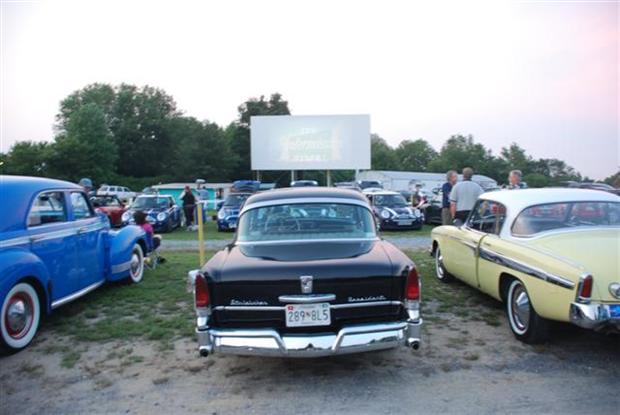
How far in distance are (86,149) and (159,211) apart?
33960 millimetres

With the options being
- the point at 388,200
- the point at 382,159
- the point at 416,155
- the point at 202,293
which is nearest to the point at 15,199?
the point at 202,293

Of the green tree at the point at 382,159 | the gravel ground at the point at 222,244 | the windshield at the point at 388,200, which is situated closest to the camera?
the gravel ground at the point at 222,244

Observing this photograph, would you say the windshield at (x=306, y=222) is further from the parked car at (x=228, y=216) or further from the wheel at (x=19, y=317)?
the parked car at (x=228, y=216)

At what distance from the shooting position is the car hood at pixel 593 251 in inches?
141

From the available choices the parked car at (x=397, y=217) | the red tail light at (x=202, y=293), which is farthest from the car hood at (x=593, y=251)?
the parked car at (x=397, y=217)

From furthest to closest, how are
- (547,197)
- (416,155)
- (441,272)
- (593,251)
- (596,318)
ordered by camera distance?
(416,155)
(441,272)
(547,197)
(593,251)
(596,318)

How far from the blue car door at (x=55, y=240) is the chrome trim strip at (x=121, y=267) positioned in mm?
923

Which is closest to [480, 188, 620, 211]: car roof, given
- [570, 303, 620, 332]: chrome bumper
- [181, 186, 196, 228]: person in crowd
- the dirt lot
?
the dirt lot

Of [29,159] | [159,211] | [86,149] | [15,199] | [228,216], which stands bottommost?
[228,216]

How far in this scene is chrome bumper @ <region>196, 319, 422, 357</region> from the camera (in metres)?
3.39

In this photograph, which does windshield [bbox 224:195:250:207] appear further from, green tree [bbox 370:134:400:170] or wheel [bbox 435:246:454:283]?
green tree [bbox 370:134:400:170]

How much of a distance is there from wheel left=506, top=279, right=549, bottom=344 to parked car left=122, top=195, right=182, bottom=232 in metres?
12.4

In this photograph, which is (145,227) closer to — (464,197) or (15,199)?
(15,199)

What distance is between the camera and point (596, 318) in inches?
Answer: 138
